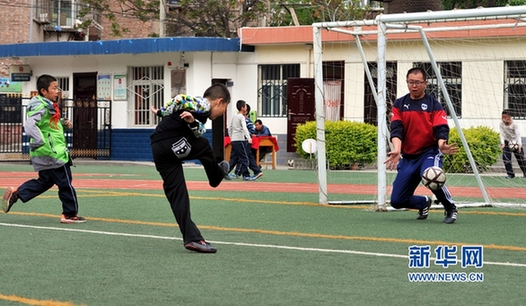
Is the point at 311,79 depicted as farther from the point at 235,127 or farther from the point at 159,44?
the point at 235,127

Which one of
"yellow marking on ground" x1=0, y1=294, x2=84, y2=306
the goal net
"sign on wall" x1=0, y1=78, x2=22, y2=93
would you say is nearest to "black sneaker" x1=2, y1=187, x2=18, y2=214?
"yellow marking on ground" x1=0, y1=294, x2=84, y2=306

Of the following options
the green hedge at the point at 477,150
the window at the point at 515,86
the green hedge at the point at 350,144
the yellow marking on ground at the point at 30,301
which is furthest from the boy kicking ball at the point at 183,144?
the green hedge at the point at 350,144

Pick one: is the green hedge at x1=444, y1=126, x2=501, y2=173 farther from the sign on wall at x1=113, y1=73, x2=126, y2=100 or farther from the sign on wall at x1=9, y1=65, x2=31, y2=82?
the sign on wall at x1=9, y1=65, x2=31, y2=82

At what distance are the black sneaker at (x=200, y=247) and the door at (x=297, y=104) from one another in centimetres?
2169

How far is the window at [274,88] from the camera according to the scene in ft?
105

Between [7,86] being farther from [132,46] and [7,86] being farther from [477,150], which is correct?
[477,150]

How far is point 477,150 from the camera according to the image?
25891 millimetres

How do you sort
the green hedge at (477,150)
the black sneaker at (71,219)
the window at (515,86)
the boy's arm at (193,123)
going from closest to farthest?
the boy's arm at (193,123), the black sneaker at (71,219), the green hedge at (477,150), the window at (515,86)

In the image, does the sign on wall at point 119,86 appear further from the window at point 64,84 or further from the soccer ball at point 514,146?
the soccer ball at point 514,146

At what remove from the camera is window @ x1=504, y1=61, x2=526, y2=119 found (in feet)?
85.5

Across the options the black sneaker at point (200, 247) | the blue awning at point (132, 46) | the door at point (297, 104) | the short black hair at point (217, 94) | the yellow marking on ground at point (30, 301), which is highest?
the blue awning at point (132, 46)

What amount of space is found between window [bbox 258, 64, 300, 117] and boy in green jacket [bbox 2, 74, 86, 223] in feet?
66.0

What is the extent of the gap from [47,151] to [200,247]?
369cm

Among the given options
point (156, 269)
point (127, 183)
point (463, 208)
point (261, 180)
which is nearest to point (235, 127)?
point (261, 180)
